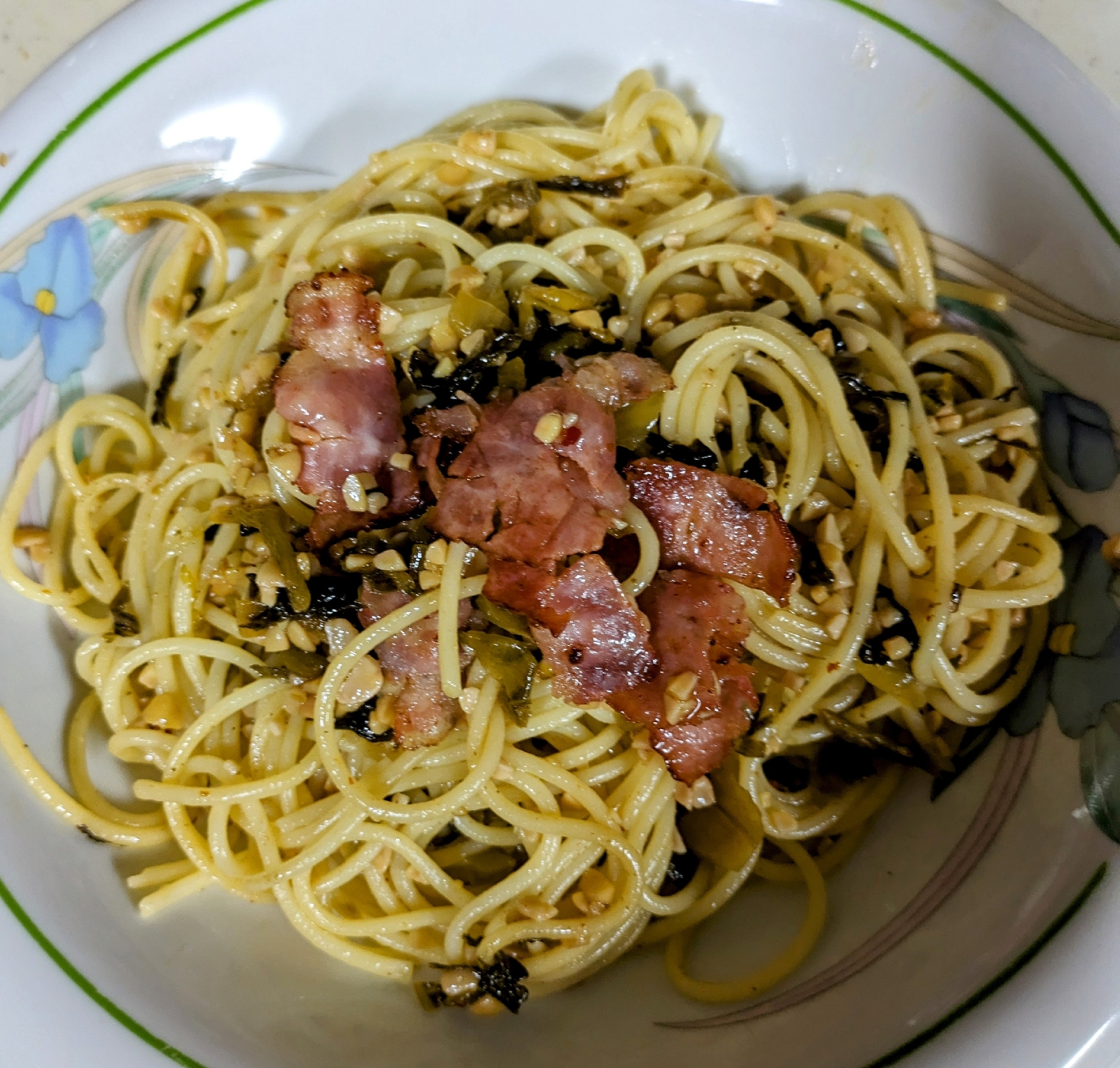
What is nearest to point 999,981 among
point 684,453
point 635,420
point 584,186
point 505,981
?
point 505,981

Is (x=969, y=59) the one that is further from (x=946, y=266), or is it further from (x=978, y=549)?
(x=978, y=549)

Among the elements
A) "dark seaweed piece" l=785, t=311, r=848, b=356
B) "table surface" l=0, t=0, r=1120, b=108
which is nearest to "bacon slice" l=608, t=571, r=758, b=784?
"dark seaweed piece" l=785, t=311, r=848, b=356

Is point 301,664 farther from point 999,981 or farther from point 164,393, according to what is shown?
point 999,981

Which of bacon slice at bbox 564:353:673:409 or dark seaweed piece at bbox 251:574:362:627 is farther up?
bacon slice at bbox 564:353:673:409

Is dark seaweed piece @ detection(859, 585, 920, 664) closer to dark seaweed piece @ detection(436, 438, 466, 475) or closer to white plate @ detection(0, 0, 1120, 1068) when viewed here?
white plate @ detection(0, 0, 1120, 1068)

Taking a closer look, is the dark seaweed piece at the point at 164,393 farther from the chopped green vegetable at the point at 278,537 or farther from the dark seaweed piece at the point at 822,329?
the dark seaweed piece at the point at 822,329

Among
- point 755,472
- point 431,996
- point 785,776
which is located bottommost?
point 431,996

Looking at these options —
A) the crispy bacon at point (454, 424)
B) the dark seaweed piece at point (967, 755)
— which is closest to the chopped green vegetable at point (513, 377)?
the crispy bacon at point (454, 424)
